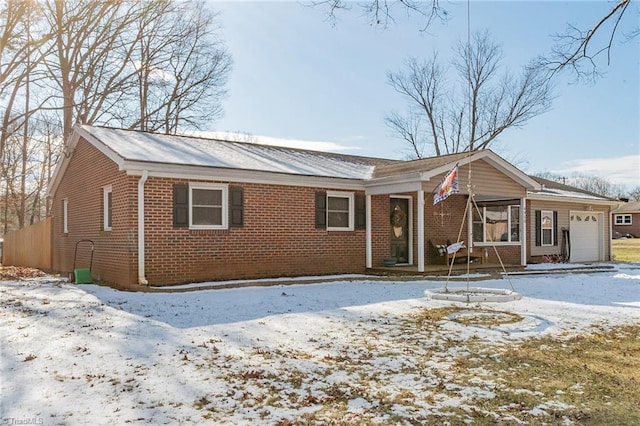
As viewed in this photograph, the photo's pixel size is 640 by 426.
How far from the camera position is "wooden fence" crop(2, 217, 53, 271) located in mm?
17200

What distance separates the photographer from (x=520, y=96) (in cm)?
3153

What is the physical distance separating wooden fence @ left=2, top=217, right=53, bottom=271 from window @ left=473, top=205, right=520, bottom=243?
14170 mm

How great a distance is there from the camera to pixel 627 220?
50.2m

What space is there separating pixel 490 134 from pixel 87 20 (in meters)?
24.0

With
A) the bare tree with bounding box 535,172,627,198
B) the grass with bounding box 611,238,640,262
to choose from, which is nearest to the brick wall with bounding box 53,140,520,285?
the grass with bounding box 611,238,640,262

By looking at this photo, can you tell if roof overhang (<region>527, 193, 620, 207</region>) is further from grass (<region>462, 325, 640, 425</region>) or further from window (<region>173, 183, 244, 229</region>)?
grass (<region>462, 325, 640, 425</region>)

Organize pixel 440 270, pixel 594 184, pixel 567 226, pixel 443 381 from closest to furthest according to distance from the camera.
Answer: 1. pixel 443 381
2. pixel 440 270
3. pixel 567 226
4. pixel 594 184

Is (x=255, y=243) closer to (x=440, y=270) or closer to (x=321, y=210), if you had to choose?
(x=321, y=210)

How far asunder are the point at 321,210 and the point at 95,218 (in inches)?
224

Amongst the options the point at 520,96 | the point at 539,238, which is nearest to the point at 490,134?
the point at 520,96

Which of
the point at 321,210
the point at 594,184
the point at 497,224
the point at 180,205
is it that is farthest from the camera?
the point at 594,184

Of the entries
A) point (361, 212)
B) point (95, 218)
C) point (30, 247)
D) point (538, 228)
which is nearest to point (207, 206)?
point (95, 218)

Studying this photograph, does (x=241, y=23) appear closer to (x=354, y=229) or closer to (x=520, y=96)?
(x=354, y=229)

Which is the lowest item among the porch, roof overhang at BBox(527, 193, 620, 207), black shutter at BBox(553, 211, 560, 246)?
the porch
